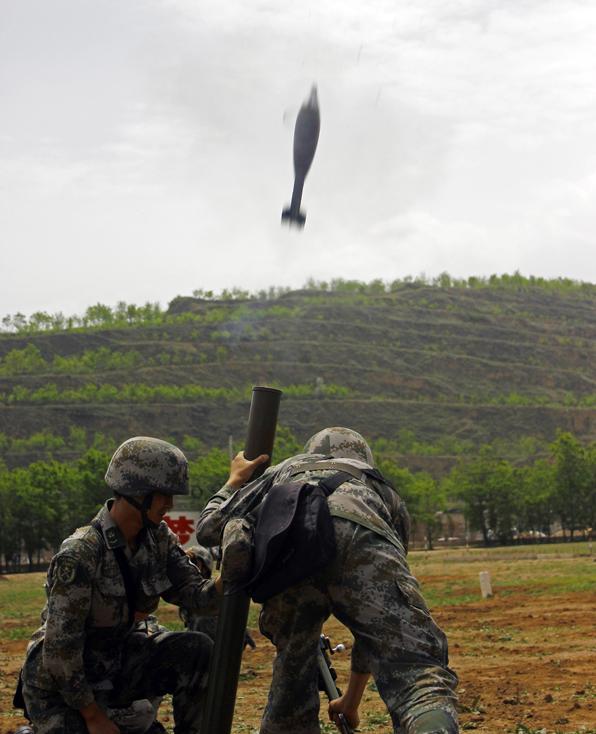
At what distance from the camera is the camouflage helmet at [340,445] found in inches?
239

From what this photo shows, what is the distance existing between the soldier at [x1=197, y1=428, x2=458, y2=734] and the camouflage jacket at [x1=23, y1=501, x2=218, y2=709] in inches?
15.3

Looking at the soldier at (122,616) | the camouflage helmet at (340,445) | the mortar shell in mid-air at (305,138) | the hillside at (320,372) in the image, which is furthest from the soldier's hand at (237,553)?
the hillside at (320,372)

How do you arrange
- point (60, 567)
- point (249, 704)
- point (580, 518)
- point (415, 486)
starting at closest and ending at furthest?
point (60, 567)
point (249, 704)
point (580, 518)
point (415, 486)

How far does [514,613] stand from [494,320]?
166557 millimetres

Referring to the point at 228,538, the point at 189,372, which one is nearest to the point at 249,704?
the point at 228,538

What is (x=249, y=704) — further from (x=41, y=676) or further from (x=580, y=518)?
(x=580, y=518)

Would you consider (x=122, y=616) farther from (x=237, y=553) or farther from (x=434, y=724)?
(x=434, y=724)

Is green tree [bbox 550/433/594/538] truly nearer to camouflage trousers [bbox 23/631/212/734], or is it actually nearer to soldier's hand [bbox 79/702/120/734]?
camouflage trousers [bbox 23/631/212/734]

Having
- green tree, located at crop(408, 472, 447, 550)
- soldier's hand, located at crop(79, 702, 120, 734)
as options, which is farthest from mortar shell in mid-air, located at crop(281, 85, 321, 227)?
green tree, located at crop(408, 472, 447, 550)

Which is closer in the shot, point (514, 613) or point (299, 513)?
point (299, 513)

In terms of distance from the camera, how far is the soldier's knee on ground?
4.69 meters

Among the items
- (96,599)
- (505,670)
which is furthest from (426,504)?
(96,599)

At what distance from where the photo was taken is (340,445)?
610 cm

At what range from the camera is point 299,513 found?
529 cm
